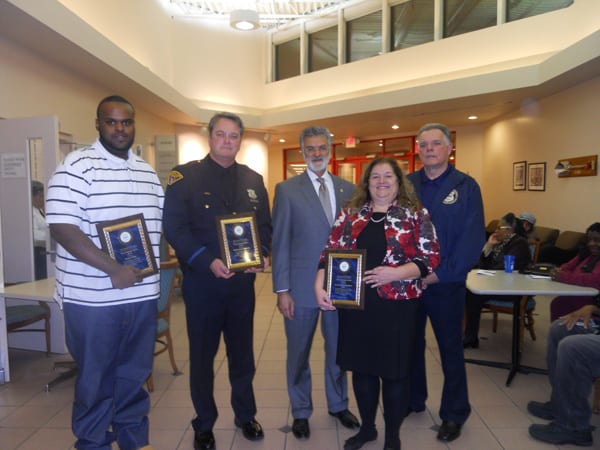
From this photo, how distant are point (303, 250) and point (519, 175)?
7.43 m

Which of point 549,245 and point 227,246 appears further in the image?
point 549,245

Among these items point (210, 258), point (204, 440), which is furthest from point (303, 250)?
point (204, 440)

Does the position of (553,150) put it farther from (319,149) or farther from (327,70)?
(319,149)

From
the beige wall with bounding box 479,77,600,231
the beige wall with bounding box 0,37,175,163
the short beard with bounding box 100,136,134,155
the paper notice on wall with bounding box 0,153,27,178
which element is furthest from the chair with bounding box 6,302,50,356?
the beige wall with bounding box 479,77,600,231

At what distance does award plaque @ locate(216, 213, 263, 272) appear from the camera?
2174 millimetres

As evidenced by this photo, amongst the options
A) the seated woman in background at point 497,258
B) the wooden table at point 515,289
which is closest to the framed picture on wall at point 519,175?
the seated woman in background at point 497,258

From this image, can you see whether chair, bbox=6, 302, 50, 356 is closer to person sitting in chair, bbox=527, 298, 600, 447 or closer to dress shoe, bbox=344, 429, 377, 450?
dress shoe, bbox=344, 429, 377, 450

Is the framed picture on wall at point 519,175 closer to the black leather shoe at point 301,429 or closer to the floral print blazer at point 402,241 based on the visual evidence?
the floral print blazer at point 402,241

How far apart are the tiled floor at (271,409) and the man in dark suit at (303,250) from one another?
0.93 feet

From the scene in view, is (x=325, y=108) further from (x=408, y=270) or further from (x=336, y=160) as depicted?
(x=408, y=270)

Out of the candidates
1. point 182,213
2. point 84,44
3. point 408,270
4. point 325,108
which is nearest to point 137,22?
point 84,44

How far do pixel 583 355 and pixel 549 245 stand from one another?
482cm

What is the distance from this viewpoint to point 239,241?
221 cm

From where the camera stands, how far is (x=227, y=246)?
7.14 feet
